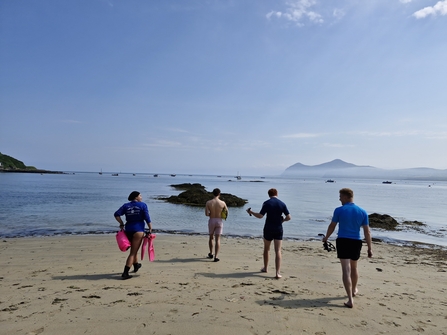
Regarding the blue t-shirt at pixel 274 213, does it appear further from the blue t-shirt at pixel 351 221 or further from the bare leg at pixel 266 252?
the blue t-shirt at pixel 351 221

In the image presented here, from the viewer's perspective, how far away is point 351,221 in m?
5.56

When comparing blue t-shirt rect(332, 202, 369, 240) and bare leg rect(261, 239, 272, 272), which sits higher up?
blue t-shirt rect(332, 202, 369, 240)

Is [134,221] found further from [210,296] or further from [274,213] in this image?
[274,213]

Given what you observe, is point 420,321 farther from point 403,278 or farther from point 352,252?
point 403,278

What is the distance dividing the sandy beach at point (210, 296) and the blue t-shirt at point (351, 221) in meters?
1.29

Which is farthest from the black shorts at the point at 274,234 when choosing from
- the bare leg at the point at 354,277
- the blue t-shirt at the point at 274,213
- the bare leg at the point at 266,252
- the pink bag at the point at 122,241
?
the pink bag at the point at 122,241

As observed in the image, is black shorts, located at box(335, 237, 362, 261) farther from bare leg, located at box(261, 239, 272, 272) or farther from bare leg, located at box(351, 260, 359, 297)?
bare leg, located at box(261, 239, 272, 272)

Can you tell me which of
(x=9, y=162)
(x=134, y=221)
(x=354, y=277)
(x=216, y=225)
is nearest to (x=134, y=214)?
(x=134, y=221)

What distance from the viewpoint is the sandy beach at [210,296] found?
15.0 feet

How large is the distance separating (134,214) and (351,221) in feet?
15.0

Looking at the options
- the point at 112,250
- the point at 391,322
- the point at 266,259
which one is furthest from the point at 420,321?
the point at 112,250

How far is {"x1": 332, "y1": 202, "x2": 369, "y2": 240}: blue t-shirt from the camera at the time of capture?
554 cm

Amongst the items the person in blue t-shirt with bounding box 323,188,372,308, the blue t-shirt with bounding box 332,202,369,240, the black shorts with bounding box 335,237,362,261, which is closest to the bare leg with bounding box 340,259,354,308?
the person in blue t-shirt with bounding box 323,188,372,308

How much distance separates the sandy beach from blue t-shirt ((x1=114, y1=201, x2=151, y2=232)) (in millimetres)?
1138
